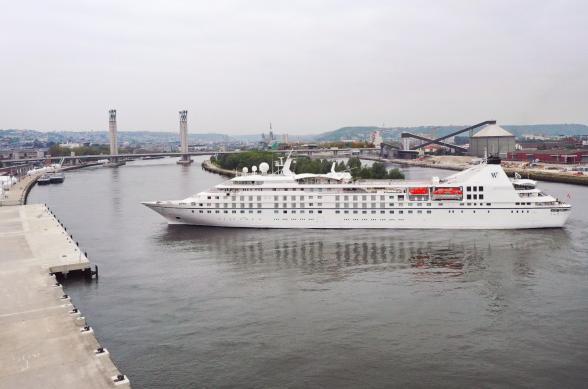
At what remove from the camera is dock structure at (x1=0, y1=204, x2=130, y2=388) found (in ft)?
43.6

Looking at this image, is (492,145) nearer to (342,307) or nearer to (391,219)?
(391,219)

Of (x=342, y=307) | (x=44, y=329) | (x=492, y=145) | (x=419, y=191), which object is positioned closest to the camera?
(x=44, y=329)

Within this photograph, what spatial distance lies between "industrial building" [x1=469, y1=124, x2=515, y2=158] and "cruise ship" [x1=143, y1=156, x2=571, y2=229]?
91027 millimetres

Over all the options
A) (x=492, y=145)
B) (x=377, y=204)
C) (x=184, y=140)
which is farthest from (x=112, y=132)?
(x=377, y=204)

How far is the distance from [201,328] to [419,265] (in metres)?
12.0

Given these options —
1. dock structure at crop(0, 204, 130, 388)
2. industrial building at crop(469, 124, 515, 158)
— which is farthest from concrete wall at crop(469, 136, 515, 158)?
dock structure at crop(0, 204, 130, 388)

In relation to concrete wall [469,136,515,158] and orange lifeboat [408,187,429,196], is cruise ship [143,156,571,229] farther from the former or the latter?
concrete wall [469,136,515,158]

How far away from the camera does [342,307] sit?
20250 millimetres

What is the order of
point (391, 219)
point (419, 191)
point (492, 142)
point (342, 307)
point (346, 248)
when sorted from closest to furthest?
point (342, 307) < point (346, 248) < point (419, 191) < point (391, 219) < point (492, 142)

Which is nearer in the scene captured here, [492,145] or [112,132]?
[492,145]

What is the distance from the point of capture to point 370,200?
34.7 m

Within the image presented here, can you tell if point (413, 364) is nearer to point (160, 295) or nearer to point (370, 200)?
point (160, 295)

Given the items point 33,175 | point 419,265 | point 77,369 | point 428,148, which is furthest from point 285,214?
point 428,148

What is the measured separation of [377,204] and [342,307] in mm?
15282
